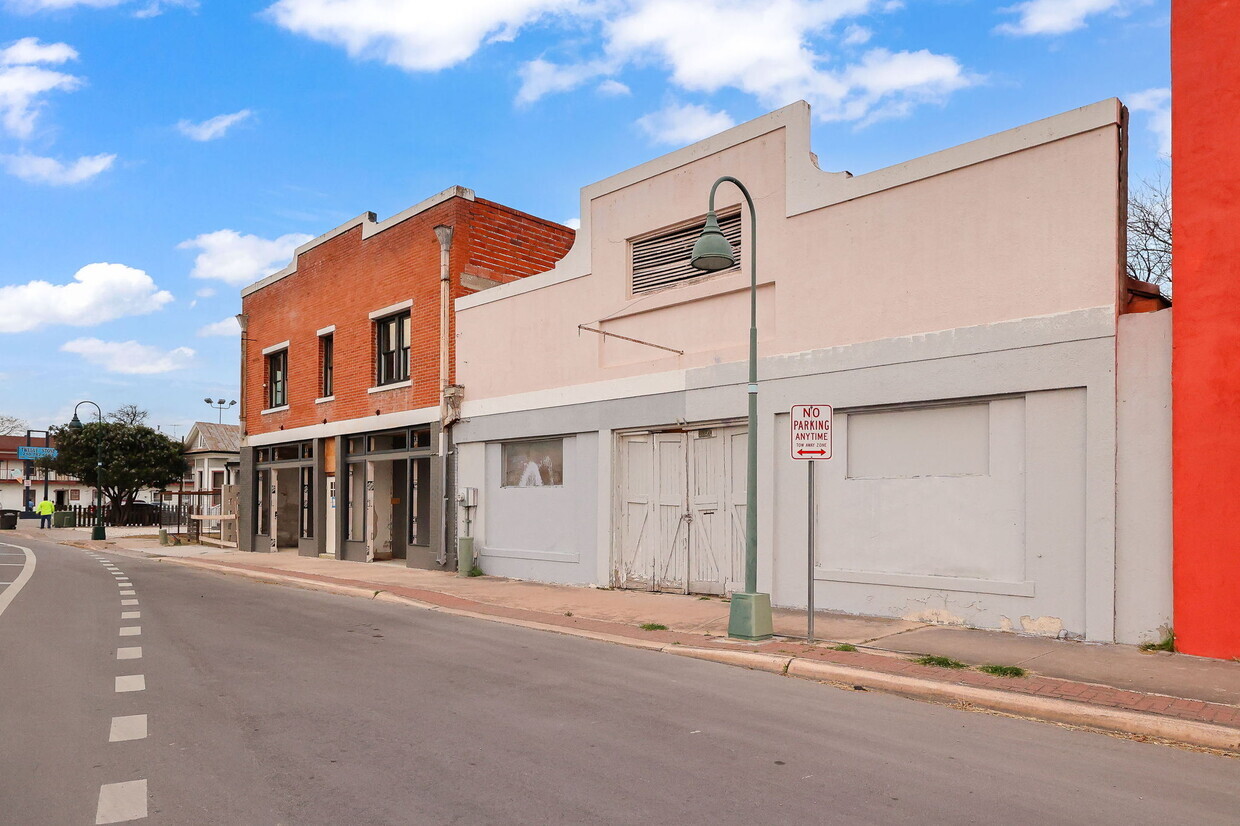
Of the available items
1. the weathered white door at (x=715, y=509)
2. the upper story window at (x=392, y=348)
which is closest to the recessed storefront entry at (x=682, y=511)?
the weathered white door at (x=715, y=509)

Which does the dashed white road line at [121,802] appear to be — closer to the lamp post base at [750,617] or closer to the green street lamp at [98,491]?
the lamp post base at [750,617]

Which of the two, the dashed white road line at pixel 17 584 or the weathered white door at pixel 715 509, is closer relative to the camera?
the weathered white door at pixel 715 509

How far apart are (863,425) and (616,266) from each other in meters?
5.62

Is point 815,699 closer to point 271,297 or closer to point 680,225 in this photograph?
point 680,225

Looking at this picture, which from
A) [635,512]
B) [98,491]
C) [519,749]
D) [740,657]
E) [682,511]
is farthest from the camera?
[98,491]

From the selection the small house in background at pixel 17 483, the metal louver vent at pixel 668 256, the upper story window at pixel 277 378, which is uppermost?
the metal louver vent at pixel 668 256

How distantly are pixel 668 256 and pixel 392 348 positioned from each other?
9.07 metres

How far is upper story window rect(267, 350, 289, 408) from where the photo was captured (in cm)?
2664

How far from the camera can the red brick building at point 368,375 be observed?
64.7 ft

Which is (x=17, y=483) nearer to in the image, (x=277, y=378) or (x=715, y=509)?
(x=277, y=378)

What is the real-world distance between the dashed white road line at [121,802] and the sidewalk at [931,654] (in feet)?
18.9

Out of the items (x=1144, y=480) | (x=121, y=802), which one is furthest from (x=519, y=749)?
(x=1144, y=480)

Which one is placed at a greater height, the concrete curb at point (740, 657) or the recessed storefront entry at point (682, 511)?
the recessed storefront entry at point (682, 511)

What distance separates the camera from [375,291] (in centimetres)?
2194
